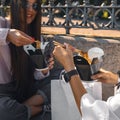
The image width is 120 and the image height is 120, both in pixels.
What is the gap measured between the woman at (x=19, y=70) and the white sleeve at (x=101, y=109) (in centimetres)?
104

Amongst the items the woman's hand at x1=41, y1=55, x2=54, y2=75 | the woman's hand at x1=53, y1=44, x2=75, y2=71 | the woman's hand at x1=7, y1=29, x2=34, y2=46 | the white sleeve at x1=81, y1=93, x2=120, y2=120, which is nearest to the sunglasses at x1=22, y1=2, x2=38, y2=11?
the woman's hand at x1=7, y1=29, x2=34, y2=46

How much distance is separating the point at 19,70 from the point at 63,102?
730mm

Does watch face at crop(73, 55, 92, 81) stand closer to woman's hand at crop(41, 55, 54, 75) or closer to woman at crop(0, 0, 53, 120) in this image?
woman's hand at crop(41, 55, 54, 75)

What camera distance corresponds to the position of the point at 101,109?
1.86 m

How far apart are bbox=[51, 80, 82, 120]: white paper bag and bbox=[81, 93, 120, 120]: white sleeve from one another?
15.9 inches

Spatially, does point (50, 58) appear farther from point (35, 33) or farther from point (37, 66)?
point (35, 33)

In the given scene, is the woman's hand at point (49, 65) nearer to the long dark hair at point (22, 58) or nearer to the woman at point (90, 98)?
the long dark hair at point (22, 58)

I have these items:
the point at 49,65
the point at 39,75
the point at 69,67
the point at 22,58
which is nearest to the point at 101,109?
the point at 69,67

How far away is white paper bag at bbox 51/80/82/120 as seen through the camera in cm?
Answer: 240

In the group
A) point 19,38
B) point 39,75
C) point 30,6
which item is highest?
point 30,6

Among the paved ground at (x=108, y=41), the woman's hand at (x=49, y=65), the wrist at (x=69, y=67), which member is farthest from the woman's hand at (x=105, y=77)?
the paved ground at (x=108, y=41)

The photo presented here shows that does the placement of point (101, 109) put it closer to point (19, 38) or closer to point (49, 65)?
point (19, 38)

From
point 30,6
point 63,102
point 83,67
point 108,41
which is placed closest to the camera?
point 83,67

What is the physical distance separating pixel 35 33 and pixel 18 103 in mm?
603
